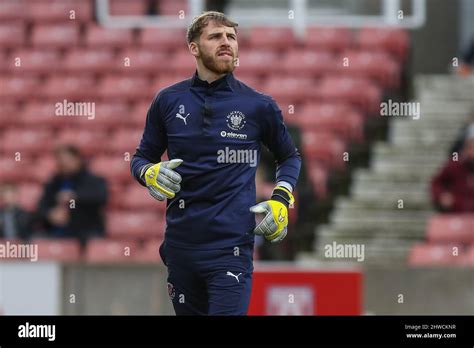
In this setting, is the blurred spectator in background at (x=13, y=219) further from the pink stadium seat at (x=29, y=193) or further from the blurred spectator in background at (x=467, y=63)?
the blurred spectator in background at (x=467, y=63)

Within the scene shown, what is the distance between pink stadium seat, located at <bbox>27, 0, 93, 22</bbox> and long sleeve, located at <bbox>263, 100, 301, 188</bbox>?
9047 millimetres

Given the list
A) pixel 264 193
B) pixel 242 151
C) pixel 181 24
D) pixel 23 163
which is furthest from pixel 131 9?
pixel 242 151

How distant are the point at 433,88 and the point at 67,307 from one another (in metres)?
5.23

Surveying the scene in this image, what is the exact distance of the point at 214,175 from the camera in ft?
20.5

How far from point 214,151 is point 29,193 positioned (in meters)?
7.16

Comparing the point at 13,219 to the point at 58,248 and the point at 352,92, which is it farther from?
the point at 352,92

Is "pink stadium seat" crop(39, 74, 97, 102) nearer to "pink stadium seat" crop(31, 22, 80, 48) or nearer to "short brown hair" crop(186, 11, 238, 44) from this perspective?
"pink stadium seat" crop(31, 22, 80, 48)

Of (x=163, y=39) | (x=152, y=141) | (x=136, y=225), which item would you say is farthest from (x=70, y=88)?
(x=152, y=141)

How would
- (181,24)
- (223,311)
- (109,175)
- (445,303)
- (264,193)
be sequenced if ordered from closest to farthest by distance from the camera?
(223,311) < (445,303) < (264,193) < (109,175) < (181,24)

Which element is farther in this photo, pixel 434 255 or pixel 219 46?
pixel 434 255

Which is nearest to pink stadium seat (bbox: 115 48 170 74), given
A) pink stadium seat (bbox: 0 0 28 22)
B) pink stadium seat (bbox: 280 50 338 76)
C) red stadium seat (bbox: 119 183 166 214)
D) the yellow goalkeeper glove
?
pink stadium seat (bbox: 280 50 338 76)

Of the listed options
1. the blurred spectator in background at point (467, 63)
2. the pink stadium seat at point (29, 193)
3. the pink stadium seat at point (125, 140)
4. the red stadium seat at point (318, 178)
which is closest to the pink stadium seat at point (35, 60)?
the pink stadium seat at point (125, 140)
